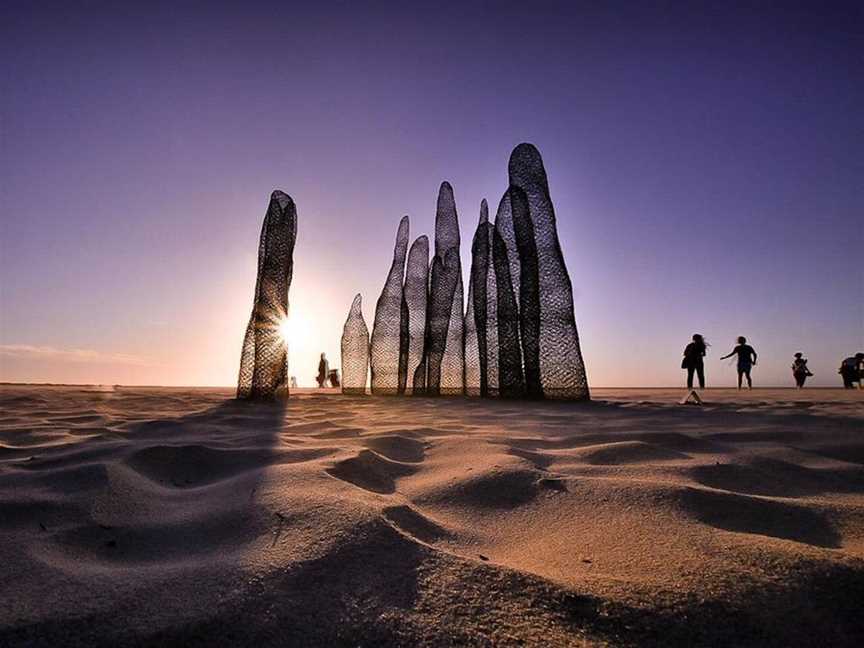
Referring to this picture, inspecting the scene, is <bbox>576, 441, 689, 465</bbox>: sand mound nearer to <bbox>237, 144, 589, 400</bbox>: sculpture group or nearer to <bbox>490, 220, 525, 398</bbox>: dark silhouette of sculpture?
<bbox>237, 144, 589, 400</bbox>: sculpture group

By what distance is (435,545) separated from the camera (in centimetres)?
119

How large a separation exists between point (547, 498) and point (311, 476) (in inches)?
29.7

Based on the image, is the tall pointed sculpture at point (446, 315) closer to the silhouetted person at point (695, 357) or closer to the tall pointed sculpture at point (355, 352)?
the tall pointed sculpture at point (355, 352)

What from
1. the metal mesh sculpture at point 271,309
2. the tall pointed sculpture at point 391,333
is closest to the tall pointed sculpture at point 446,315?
the tall pointed sculpture at point 391,333

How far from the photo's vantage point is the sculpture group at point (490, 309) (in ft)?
22.0

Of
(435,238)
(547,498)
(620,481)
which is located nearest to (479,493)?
(547,498)

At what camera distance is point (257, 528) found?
128cm

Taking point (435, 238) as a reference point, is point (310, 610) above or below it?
below

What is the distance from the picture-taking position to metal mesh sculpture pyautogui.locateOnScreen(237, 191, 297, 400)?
669 cm

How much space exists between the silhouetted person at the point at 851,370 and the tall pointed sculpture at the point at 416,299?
10.9 meters

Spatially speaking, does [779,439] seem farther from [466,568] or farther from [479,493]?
[466,568]

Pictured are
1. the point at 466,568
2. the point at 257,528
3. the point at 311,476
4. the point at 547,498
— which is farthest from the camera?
the point at 311,476

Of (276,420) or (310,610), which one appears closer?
(310,610)

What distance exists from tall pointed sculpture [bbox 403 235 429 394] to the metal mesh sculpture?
2.95 meters
